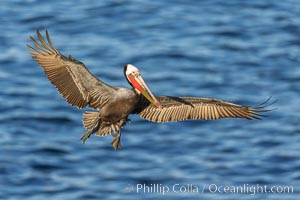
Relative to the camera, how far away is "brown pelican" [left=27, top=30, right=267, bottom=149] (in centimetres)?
1502

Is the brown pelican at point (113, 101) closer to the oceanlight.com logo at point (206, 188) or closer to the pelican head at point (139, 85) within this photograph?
the pelican head at point (139, 85)

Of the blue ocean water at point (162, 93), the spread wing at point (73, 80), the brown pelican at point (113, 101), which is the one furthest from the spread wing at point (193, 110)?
the blue ocean water at point (162, 93)

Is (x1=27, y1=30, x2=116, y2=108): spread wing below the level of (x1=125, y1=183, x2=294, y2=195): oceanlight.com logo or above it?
below

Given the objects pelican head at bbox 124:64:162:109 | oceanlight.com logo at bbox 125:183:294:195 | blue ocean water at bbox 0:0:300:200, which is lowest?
pelican head at bbox 124:64:162:109

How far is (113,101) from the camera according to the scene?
15.1 m

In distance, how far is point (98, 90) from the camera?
50.2 ft

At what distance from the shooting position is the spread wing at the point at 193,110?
1566 centimetres

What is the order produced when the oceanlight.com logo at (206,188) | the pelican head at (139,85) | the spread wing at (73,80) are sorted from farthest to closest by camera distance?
the oceanlight.com logo at (206,188) → the spread wing at (73,80) → the pelican head at (139,85)

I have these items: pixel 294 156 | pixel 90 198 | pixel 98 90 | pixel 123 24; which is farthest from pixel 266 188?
pixel 98 90

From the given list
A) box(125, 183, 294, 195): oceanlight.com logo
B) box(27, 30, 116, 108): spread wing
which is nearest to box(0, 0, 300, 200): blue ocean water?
box(125, 183, 294, 195): oceanlight.com logo

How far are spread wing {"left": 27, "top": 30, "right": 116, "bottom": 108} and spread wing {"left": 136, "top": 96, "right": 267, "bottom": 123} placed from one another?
72 cm

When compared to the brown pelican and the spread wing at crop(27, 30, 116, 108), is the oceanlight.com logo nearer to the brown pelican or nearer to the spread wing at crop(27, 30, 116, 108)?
the brown pelican

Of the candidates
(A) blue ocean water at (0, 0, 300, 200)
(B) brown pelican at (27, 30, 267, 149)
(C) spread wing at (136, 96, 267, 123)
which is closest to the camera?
(B) brown pelican at (27, 30, 267, 149)

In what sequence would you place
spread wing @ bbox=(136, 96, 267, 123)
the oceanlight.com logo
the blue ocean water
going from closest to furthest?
spread wing @ bbox=(136, 96, 267, 123)
the oceanlight.com logo
the blue ocean water
